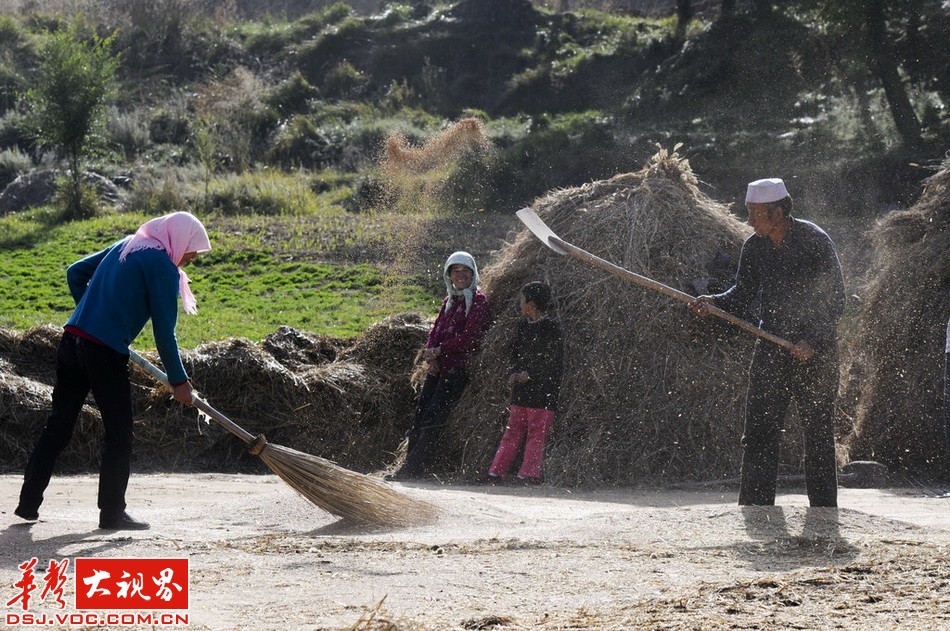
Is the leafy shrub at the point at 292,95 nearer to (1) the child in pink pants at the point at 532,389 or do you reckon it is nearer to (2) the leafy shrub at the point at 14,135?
(2) the leafy shrub at the point at 14,135

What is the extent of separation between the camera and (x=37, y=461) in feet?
18.9

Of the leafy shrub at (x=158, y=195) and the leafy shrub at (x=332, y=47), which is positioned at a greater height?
the leafy shrub at (x=332, y=47)

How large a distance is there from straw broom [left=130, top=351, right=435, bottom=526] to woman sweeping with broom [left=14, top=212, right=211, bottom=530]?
255 mm

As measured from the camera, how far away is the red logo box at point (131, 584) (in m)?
3.92

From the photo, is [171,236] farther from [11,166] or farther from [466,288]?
[11,166]

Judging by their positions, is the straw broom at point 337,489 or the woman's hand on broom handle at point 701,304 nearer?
the straw broom at point 337,489

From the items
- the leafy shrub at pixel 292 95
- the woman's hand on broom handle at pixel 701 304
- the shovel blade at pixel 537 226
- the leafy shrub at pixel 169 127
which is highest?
the leafy shrub at pixel 292 95

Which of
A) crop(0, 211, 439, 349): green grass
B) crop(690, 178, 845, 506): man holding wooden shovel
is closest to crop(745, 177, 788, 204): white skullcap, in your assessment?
crop(690, 178, 845, 506): man holding wooden shovel

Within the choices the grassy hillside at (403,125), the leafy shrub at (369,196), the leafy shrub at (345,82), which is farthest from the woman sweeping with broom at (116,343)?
the leafy shrub at (345,82)

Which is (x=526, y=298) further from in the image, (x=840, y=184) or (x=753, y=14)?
(x=753, y=14)

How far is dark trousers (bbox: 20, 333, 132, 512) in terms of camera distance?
5.71m

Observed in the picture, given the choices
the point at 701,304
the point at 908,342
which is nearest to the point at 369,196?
the point at 908,342

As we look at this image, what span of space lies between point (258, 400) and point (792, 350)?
4.76 m

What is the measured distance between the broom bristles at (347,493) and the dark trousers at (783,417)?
1.79 metres
